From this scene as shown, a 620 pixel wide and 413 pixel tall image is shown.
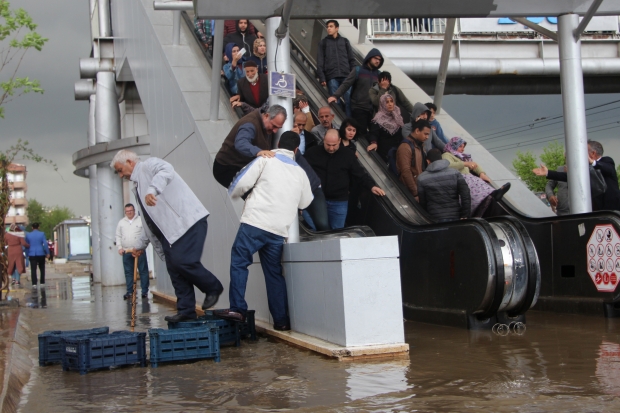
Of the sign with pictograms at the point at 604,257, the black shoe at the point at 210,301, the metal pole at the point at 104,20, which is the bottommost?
the black shoe at the point at 210,301

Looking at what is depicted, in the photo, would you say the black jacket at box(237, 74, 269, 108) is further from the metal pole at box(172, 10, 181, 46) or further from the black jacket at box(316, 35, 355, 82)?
the black jacket at box(316, 35, 355, 82)

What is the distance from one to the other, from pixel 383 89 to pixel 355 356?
702 cm

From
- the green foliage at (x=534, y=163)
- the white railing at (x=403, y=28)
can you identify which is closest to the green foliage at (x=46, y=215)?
the green foliage at (x=534, y=163)

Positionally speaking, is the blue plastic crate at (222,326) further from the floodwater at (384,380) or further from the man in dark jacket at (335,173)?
the man in dark jacket at (335,173)

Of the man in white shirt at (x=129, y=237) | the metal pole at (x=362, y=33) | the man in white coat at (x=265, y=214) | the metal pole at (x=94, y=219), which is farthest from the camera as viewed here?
the metal pole at (x=94, y=219)

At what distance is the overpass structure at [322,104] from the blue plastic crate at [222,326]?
2.01ft

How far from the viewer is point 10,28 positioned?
15.3m

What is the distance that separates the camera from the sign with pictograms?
795 cm

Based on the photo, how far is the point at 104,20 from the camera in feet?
68.7

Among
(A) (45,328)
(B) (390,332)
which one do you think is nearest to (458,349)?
(B) (390,332)

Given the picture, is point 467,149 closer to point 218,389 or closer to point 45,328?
point 45,328

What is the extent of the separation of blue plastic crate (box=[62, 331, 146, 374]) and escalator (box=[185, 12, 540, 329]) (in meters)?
2.47

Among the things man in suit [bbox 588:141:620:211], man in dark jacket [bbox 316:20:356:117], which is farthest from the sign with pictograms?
man in dark jacket [bbox 316:20:356:117]

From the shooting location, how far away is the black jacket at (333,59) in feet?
42.4
